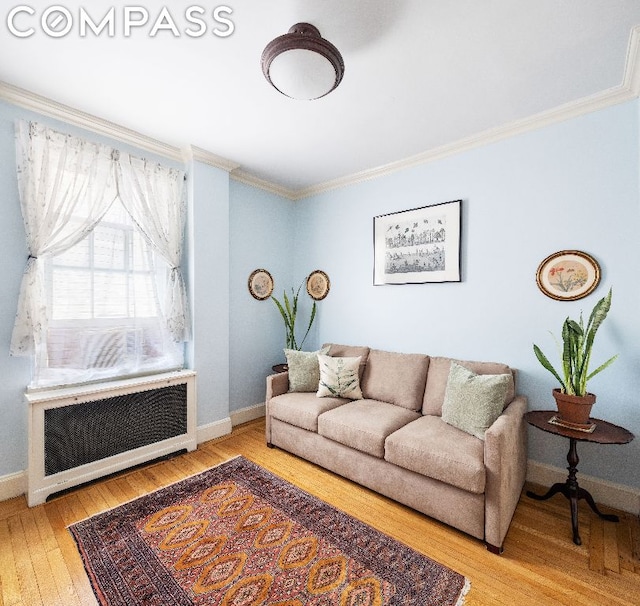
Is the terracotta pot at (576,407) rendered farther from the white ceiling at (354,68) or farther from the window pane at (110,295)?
the window pane at (110,295)

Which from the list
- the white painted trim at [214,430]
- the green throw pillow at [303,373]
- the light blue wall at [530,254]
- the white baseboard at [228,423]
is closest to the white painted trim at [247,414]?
the white baseboard at [228,423]

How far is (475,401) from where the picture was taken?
219cm

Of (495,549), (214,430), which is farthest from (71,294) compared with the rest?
(495,549)

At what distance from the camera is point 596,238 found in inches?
89.3

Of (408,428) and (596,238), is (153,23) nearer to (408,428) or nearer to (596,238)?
(408,428)

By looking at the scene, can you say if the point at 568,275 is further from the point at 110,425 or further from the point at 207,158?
the point at 110,425

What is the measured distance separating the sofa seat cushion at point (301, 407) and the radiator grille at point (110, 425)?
2.82 ft

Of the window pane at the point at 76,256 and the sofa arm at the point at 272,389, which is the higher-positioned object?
the window pane at the point at 76,256

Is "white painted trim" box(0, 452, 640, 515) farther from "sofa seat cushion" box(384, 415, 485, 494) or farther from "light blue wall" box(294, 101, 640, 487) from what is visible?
"sofa seat cushion" box(384, 415, 485, 494)

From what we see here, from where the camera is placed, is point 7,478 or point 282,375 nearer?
point 7,478

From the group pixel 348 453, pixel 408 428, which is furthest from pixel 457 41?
pixel 348 453

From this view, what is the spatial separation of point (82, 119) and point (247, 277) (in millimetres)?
1975

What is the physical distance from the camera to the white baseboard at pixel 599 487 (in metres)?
2.13

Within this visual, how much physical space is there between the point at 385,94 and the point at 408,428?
234 centimetres
